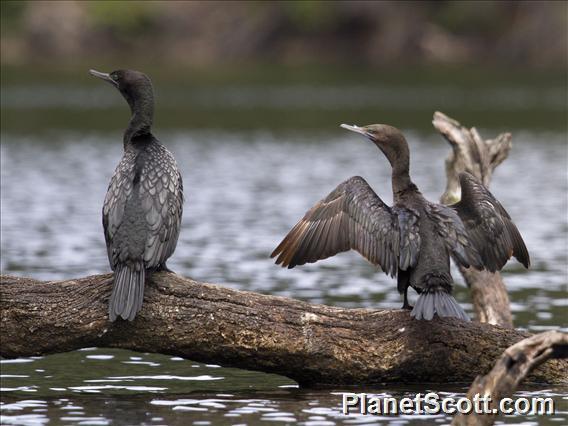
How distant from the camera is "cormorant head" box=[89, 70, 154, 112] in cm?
1076

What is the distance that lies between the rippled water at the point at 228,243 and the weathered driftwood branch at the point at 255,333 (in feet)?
0.74

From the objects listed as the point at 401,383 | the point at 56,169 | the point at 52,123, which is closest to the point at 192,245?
the point at 401,383

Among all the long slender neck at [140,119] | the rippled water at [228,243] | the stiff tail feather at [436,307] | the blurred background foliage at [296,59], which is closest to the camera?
the stiff tail feather at [436,307]

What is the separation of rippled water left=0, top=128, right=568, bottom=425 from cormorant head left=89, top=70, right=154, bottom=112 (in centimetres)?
236

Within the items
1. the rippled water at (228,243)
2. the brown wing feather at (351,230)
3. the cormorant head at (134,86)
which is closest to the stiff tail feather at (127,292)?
the rippled water at (228,243)

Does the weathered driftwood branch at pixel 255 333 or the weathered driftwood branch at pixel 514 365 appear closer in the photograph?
the weathered driftwood branch at pixel 514 365

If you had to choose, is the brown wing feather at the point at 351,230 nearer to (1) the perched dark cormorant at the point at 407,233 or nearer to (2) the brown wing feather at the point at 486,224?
(1) the perched dark cormorant at the point at 407,233

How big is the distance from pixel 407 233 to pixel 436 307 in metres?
0.64

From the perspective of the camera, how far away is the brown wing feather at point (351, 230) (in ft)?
31.9

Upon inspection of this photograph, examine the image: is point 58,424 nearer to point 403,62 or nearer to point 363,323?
point 363,323

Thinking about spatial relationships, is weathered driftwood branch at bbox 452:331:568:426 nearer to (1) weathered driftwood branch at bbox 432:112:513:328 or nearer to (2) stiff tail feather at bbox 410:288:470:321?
(2) stiff tail feather at bbox 410:288:470:321

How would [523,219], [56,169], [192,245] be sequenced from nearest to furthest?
[192,245], [523,219], [56,169]

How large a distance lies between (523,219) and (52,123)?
2412 centimetres

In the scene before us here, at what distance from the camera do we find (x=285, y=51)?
269 feet
